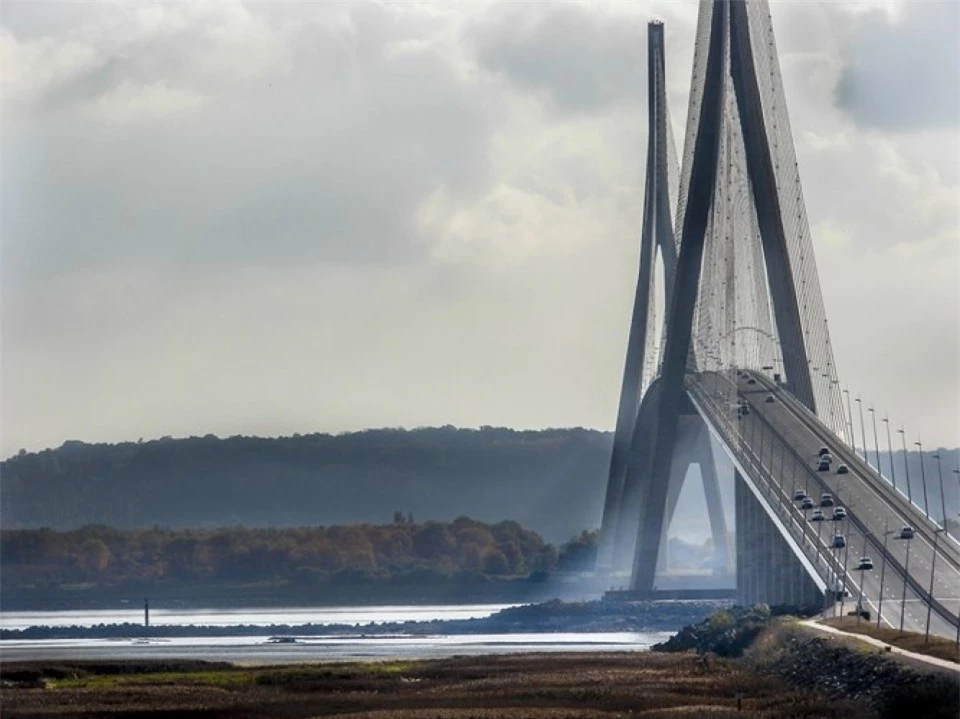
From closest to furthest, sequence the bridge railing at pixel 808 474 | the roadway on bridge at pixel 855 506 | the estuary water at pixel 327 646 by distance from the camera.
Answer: the bridge railing at pixel 808 474 < the roadway on bridge at pixel 855 506 < the estuary water at pixel 327 646

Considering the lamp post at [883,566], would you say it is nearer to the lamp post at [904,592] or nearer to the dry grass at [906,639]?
the lamp post at [904,592]

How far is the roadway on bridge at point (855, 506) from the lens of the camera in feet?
304

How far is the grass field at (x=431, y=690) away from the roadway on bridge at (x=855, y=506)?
932 centimetres

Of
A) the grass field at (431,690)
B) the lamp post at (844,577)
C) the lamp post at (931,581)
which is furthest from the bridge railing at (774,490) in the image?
the grass field at (431,690)

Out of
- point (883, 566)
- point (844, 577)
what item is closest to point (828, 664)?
point (883, 566)

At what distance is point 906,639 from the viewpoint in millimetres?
69188

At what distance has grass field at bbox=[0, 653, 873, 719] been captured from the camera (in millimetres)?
56906

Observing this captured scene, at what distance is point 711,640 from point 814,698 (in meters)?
34.2

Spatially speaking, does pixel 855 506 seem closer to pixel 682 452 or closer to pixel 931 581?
pixel 931 581

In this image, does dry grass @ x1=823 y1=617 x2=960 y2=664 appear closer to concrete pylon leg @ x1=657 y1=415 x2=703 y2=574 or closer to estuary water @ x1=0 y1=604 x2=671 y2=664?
estuary water @ x1=0 y1=604 x2=671 y2=664

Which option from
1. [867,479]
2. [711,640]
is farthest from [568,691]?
[867,479]

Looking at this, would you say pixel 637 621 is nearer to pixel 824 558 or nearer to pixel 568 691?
pixel 824 558

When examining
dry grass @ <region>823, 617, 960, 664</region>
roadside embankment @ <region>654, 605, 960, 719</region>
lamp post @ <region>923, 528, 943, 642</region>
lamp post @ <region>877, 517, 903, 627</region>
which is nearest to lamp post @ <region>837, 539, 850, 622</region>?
lamp post @ <region>877, 517, 903, 627</region>

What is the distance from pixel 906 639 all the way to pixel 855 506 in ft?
161
